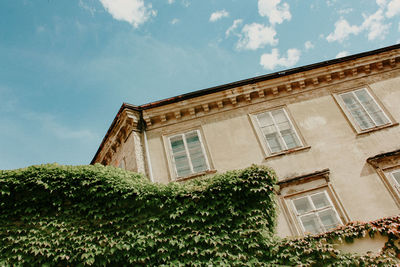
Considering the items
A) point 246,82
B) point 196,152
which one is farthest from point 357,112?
point 196,152

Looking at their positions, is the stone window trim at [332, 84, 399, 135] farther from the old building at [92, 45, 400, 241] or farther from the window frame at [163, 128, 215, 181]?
the window frame at [163, 128, 215, 181]

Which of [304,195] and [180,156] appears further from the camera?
[180,156]

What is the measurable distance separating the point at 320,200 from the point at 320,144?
7.12ft

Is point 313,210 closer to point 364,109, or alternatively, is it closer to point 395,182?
point 395,182

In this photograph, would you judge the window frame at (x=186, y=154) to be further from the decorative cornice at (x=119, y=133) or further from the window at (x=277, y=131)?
the window at (x=277, y=131)

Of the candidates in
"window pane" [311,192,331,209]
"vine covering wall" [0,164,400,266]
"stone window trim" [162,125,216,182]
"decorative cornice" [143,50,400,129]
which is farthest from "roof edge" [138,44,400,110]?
"window pane" [311,192,331,209]

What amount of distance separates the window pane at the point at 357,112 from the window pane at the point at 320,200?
11.3ft

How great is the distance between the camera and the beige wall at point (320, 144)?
8633 millimetres

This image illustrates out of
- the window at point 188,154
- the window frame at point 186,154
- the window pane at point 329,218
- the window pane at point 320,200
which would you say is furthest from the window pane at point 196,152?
the window pane at point 329,218

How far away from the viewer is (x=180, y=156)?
34.4ft

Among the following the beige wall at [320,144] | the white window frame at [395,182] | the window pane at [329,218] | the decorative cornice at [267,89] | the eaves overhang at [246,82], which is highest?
the eaves overhang at [246,82]

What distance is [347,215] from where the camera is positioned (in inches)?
324

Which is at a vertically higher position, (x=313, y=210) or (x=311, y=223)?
(x=313, y=210)

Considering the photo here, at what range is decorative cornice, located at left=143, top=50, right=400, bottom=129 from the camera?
11.1 metres
